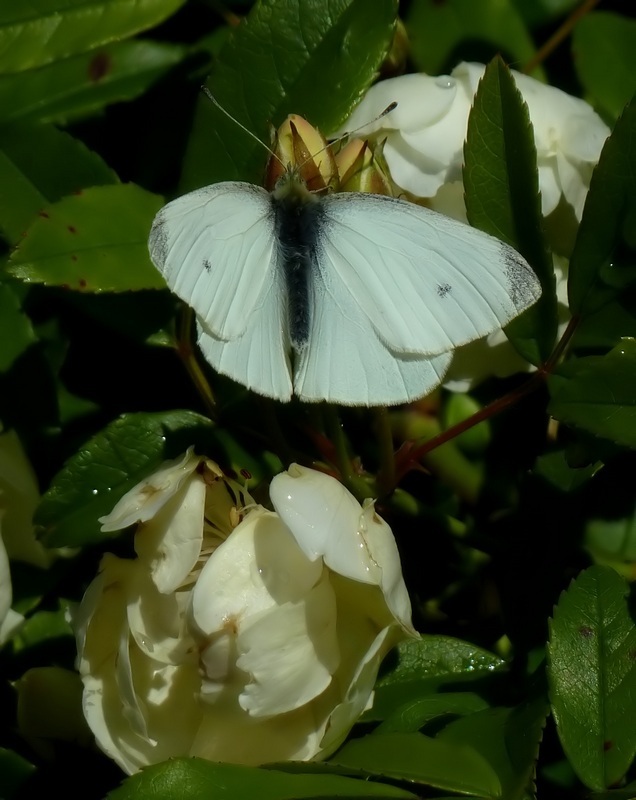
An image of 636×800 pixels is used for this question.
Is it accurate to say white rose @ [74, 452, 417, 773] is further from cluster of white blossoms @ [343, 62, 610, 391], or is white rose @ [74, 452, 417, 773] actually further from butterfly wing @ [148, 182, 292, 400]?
cluster of white blossoms @ [343, 62, 610, 391]

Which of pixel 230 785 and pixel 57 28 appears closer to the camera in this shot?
pixel 230 785

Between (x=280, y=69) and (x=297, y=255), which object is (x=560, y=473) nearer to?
(x=297, y=255)

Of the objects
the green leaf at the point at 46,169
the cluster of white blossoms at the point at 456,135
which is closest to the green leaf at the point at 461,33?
the cluster of white blossoms at the point at 456,135

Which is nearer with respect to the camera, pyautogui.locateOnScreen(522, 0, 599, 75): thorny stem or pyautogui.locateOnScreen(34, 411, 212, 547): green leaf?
pyautogui.locateOnScreen(34, 411, 212, 547): green leaf

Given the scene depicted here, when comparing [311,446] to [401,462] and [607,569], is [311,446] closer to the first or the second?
[401,462]

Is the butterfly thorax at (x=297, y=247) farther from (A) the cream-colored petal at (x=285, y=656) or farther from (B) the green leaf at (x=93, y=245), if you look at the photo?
(A) the cream-colored petal at (x=285, y=656)

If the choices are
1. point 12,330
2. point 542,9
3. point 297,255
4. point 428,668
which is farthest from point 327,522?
point 542,9

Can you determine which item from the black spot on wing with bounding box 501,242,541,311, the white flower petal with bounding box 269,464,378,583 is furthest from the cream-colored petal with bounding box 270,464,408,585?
the black spot on wing with bounding box 501,242,541,311

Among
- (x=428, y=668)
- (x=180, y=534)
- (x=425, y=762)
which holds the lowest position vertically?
(x=428, y=668)
